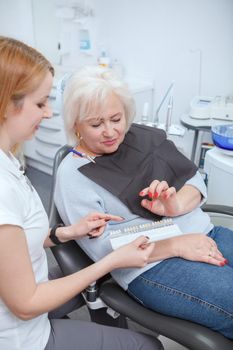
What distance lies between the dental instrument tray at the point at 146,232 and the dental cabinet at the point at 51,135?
1.47 meters

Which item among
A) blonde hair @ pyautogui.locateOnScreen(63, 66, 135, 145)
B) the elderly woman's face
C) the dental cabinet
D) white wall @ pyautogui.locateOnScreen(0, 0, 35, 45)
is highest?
white wall @ pyautogui.locateOnScreen(0, 0, 35, 45)

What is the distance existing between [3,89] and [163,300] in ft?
2.35

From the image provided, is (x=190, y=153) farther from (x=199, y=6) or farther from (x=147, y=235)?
(x=147, y=235)

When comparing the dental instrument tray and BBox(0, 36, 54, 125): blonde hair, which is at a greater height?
BBox(0, 36, 54, 125): blonde hair

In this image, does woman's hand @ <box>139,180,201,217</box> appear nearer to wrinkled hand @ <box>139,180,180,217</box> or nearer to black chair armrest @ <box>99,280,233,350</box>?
wrinkled hand @ <box>139,180,180,217</box>

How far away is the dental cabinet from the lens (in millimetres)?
2592

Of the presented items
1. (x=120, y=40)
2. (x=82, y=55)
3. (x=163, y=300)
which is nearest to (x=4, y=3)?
(x=82, y=55)

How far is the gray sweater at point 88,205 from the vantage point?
107 centimetres

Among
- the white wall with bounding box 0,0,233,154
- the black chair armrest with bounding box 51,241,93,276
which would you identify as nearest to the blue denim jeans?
the black chair armrest with bounding box 51,241,93,276

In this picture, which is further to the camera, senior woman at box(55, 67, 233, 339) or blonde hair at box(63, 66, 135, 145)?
blonde hair at box(63, 66, 135, 145)

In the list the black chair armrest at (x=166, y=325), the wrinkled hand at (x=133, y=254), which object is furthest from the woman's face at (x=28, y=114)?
the black chair armrest at (x=166, y=325)

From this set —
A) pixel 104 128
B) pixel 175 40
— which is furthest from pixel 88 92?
pixel 175 40

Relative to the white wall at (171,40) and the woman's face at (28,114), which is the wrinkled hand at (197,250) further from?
the white wall at (171,40)

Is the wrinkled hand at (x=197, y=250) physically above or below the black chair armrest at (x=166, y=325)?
above
